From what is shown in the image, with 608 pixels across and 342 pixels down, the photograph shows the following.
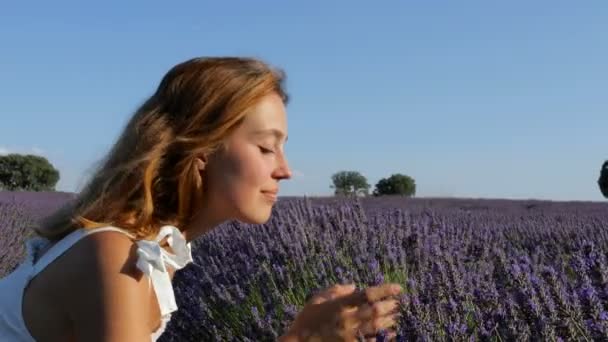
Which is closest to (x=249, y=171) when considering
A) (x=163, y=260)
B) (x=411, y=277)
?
(x=163, y=260)

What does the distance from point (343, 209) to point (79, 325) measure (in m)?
2.56

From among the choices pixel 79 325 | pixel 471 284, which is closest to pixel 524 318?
pixel 471 284

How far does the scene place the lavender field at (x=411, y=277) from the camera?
1.85 metres

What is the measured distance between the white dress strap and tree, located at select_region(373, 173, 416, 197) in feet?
102

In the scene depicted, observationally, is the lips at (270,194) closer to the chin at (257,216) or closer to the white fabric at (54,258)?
the chin at (257,216)

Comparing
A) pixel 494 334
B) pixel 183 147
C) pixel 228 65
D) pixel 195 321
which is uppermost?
pixel 228 65

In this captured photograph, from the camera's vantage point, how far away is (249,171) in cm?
182

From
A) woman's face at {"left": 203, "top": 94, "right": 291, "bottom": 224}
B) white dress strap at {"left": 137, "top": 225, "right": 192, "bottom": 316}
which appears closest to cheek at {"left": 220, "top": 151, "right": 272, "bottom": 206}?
woman's face at {"left": 203, "top": 94, "right": 291, "bottom": 224}

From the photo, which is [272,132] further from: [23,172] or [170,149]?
[23,172]

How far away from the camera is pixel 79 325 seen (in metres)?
1.55

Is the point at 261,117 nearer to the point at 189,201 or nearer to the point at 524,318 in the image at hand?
the point at 189,201

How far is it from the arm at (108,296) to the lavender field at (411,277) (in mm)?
627

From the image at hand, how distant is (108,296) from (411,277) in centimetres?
160

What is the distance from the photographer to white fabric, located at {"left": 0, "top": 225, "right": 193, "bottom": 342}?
5.45ft
